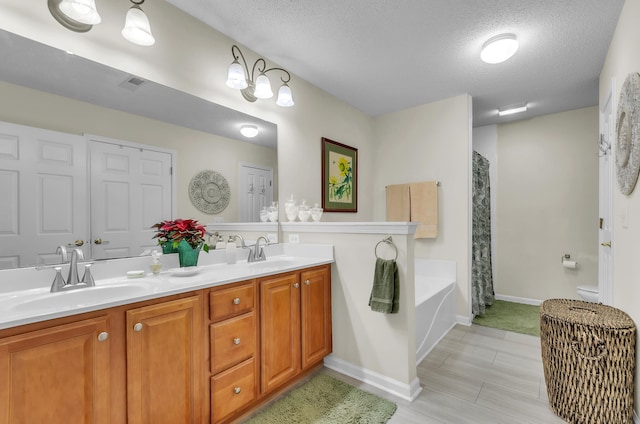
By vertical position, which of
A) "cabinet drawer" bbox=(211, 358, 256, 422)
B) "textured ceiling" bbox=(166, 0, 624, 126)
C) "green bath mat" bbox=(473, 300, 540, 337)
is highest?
"textured ceiling" bbox=(166, 0, 624, 126)

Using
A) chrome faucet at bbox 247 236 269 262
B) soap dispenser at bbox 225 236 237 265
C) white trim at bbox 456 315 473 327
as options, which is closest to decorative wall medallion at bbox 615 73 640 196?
white trim at bbox 456 315 473 327

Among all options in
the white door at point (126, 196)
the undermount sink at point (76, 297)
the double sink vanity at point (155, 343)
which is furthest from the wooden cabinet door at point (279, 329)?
the white door at point (126, 196)

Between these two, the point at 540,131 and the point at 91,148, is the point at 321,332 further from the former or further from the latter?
the point at 540,131

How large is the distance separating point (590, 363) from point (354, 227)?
1.51 m

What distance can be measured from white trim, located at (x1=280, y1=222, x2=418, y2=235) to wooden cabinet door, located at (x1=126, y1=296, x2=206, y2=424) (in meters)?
1.13

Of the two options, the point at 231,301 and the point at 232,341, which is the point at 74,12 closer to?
the point at 231,301

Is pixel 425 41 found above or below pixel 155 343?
above

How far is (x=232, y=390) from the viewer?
5.21ft

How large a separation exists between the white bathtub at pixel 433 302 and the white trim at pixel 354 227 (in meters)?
0.82

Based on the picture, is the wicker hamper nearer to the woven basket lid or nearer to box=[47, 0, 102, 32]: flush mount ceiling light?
the woven basket lid

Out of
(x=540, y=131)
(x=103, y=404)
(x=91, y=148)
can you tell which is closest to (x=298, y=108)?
(x=91, y=148)

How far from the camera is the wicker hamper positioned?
1.54 metres

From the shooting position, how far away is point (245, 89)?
94.3 inches

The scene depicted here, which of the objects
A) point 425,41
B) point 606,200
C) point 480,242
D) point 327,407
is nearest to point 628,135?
point 606,200
